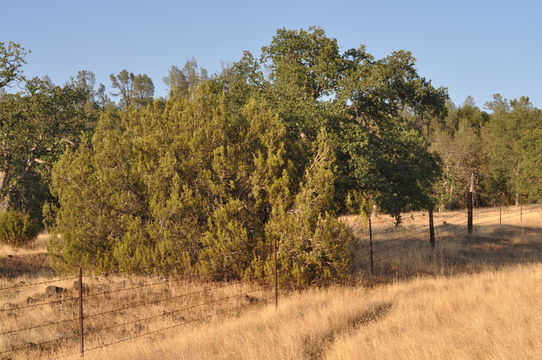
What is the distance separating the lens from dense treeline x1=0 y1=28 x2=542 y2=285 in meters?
12.3

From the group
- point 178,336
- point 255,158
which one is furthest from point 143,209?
point 178,336

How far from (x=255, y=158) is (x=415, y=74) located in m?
7.45

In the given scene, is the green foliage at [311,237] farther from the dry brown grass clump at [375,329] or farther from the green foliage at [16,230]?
the green foliage at [16,230]

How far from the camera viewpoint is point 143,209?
45.0ft

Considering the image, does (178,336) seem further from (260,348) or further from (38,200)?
(38,200)

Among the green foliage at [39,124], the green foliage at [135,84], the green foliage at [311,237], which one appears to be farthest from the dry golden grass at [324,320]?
the green foliage at [135,84]

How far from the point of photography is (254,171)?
41.6 feet

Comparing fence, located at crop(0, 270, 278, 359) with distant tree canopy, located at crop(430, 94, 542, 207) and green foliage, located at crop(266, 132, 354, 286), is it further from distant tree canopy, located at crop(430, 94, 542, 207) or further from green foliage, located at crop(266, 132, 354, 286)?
distant tree canopy, located at crop(430, 94, 542, 207)

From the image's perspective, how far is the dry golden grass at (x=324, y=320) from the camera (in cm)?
707

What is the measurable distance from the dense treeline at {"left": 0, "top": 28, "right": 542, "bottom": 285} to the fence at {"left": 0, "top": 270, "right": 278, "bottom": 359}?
56 centimetres

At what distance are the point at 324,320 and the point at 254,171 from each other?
16.2 ft

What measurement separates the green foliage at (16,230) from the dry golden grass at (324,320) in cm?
582

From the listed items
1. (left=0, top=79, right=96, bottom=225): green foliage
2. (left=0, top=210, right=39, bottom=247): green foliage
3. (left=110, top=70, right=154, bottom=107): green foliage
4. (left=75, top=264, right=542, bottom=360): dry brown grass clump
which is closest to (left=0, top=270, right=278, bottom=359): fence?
(left=75, top=264, right=542, bottom=360): dry brown grass clump

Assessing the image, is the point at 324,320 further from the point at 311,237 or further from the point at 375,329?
the point at 311,237
